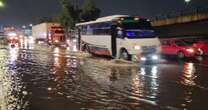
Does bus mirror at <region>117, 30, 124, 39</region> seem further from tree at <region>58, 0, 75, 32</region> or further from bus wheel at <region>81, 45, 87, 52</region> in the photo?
tree at <region>58, 0, 75, 32</region>

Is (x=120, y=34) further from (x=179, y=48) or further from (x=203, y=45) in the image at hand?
(x=203, y=45)

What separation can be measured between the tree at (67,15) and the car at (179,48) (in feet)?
97.3

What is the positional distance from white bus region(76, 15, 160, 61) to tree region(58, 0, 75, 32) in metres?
31.2

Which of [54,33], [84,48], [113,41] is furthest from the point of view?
[54,33]

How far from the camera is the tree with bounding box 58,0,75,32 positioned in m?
60.8

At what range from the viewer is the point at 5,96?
43.4 ft

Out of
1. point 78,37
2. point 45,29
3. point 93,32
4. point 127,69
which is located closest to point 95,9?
point 45,29

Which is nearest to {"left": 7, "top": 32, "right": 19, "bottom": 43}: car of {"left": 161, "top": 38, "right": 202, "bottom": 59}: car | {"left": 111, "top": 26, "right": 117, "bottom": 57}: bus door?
{"left": 161, "top": 38, "right": 202, "bottom": 59}: car

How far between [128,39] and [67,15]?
120ft

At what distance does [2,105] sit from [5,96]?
5.09 ft

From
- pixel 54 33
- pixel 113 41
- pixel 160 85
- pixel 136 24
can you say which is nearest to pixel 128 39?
pixel 136 24

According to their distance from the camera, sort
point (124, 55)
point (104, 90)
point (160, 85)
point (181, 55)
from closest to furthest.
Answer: point (104, 90) < point (160, 85) < point (124, 55) < point (181, 55)

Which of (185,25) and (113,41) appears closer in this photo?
(113,41)

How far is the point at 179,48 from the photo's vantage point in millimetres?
30969
